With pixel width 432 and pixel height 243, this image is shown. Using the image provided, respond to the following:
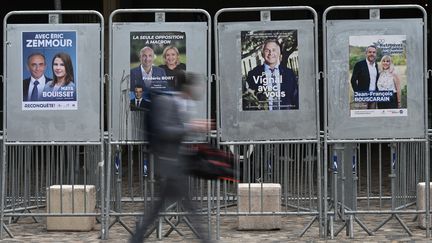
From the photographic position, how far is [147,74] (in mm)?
10141

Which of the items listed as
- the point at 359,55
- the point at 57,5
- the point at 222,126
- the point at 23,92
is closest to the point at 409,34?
the point at 359,55

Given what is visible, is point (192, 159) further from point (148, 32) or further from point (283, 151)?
point (283, 151)

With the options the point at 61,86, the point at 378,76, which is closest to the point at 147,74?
the point at 61,86

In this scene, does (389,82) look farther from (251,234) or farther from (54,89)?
(54,89)

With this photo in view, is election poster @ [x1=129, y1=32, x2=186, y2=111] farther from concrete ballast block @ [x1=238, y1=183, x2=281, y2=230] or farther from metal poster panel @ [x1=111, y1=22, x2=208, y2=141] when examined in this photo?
concrete ballast block @ [x1=238, y1=183, x2=281, y2=230]

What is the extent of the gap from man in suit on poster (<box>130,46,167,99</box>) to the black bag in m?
2.97

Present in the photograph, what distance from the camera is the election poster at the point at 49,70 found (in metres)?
10.2

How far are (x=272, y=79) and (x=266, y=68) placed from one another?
0.15 meters

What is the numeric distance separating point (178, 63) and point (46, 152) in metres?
2.74

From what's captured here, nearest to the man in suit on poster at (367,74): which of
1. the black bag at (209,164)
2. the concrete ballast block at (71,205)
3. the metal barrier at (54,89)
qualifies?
the metal barrier at (54,89)

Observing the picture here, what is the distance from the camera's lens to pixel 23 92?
33.5 ft

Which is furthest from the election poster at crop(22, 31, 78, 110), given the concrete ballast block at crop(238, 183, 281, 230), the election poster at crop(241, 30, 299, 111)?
the concrete ballast block at crop(238, 183, 281, 230)

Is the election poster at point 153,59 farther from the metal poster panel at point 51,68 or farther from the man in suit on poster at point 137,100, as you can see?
the metal poster panel at point 51,68

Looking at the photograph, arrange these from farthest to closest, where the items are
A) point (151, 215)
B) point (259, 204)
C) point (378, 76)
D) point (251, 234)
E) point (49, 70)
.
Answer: point (259, 204) → point (251, 234) → point (49, 70) → point (378, 76) → point (151, 215)
